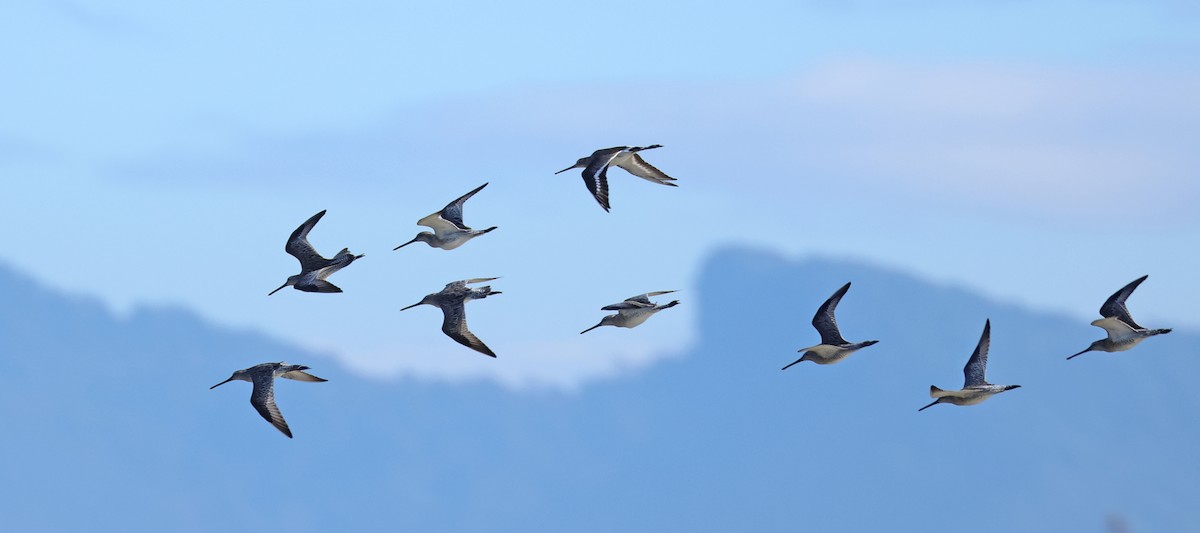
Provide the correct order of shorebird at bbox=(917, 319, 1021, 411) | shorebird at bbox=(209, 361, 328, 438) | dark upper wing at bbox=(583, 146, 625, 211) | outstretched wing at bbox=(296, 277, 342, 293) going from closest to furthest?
1. shorebird at bbox=(917, 319, 1021, 411)
2. dark upper wing at bbox=(583, 146, 625, 211)
3. shorebird at bbox=(209, 361, 328, 438)
4. outstretched wing at bbox=(296, 277, 342, 293)

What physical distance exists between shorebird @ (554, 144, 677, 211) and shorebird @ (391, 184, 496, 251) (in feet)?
7.84

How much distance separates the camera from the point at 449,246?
3584 cm

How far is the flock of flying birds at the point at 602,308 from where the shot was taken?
33375 millimetres

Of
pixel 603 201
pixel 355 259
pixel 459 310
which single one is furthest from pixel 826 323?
pixel 355 259

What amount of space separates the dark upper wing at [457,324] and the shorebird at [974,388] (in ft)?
31.7

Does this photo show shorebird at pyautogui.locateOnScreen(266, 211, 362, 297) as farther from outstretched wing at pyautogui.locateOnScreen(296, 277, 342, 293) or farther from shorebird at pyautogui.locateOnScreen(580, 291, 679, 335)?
shorebird at pyautogui.locateOnScreen(580, 291, 679, 335)

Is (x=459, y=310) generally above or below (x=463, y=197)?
below

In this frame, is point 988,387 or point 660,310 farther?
point 660,310

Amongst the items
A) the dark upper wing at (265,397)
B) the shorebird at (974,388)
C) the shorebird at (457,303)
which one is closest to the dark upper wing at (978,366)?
the shorebird at (974,388)

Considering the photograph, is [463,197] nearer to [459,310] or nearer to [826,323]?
[459,310]

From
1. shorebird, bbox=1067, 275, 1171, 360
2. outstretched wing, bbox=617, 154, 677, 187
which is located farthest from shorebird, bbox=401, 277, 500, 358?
shorebird, bbox=1067, 275, 1171, 360

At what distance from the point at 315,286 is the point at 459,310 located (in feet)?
10.4

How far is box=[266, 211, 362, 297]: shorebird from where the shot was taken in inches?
1378

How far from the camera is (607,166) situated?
3375cm
